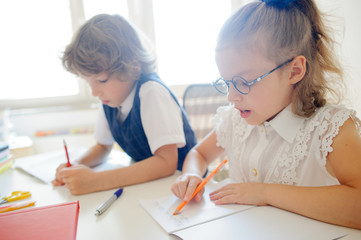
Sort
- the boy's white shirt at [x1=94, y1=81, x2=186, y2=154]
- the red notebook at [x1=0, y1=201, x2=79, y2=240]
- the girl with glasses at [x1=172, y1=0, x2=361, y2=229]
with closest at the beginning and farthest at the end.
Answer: the red notebook at [x1=0, y1=201, x2=79, y2=240] → the girl with glasses at [x1=172, y1=0, x2=361, y2=229] → the boy's white shirt at [x1=94, y1=81, x2=186, y2=154]

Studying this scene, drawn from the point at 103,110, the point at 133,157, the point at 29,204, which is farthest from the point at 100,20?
the point at 29,204

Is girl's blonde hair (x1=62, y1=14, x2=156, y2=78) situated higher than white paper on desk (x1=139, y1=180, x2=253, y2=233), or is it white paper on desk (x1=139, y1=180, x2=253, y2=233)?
girl's blonde hair (x1=62, y1=14, x2=156, y2=78)

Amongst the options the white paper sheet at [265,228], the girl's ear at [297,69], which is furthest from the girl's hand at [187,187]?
the girl's ear at [297,69]

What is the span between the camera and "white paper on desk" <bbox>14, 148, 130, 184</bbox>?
995 mm

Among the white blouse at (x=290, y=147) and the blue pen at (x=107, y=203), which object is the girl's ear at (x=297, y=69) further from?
the blue pen at (x=107, y=203)

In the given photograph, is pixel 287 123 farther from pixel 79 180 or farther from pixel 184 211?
pixel 79 180

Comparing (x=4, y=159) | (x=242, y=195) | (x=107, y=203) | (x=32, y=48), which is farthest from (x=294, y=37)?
(x=32, y=48)

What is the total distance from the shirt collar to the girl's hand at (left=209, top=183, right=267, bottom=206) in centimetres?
16

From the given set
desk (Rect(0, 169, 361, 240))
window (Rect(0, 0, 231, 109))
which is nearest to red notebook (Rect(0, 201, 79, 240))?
desk (Rect(0, 169, 361, 240))

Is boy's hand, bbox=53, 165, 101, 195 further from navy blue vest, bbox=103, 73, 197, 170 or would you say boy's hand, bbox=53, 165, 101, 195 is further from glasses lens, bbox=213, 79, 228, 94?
glasses lens, bbox=213, 79, 228, 94

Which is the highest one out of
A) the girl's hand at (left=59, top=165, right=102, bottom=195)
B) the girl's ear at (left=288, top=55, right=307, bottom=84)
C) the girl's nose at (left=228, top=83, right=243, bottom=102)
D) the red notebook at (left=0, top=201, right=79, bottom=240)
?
the girl's ear at (left=288, top=55, right=307, bottom=84)

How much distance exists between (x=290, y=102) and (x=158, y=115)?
42cm

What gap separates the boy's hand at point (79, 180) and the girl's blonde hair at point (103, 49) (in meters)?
0.34

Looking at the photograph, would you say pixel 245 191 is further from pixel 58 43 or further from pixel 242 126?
pixel 58 43
